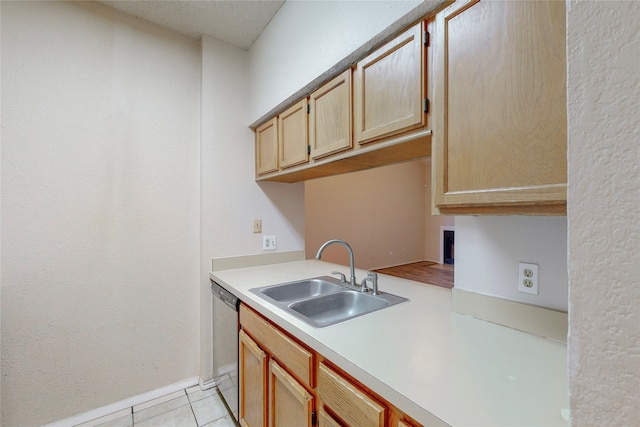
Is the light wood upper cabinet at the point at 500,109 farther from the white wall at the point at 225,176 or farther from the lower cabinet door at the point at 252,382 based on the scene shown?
the white wall at the point at 225,176

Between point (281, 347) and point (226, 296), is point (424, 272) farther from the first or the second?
point (281, 347)

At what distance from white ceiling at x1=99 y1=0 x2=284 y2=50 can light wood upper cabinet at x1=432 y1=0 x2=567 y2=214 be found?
Result: 1.32m

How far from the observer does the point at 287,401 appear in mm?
1058

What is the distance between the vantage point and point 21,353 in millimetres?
1456

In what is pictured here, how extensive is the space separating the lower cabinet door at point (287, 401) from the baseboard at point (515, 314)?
0.68 m

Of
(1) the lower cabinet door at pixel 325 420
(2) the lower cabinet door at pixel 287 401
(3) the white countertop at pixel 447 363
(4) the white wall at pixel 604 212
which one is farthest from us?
(2) the lower cabinet door at pixel 287 401

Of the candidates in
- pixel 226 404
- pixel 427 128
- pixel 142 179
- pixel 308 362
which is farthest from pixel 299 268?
pixel 427 128

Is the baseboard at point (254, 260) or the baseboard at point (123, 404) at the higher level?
the baseboard at point (254, 260)

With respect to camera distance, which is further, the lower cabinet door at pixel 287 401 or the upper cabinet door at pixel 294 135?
the upper cabinet door at pixel 294 135

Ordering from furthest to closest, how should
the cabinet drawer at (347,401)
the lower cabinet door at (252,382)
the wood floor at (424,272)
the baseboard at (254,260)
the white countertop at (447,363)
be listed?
the wood floor at (424,272) → the baseboard at (254,260) → the lower cabinet door at (252,382) → the cabinet drawer at (347,401) → the white countertop at (447,363)

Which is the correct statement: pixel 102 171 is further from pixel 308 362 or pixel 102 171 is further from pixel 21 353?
pixel 308 362

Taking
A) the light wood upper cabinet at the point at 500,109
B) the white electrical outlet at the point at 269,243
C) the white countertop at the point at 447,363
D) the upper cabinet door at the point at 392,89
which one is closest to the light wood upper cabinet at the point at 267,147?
the white electrical outlet at the point at 269,243

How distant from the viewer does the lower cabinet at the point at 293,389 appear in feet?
2.37

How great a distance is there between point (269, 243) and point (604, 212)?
2.05 meters
